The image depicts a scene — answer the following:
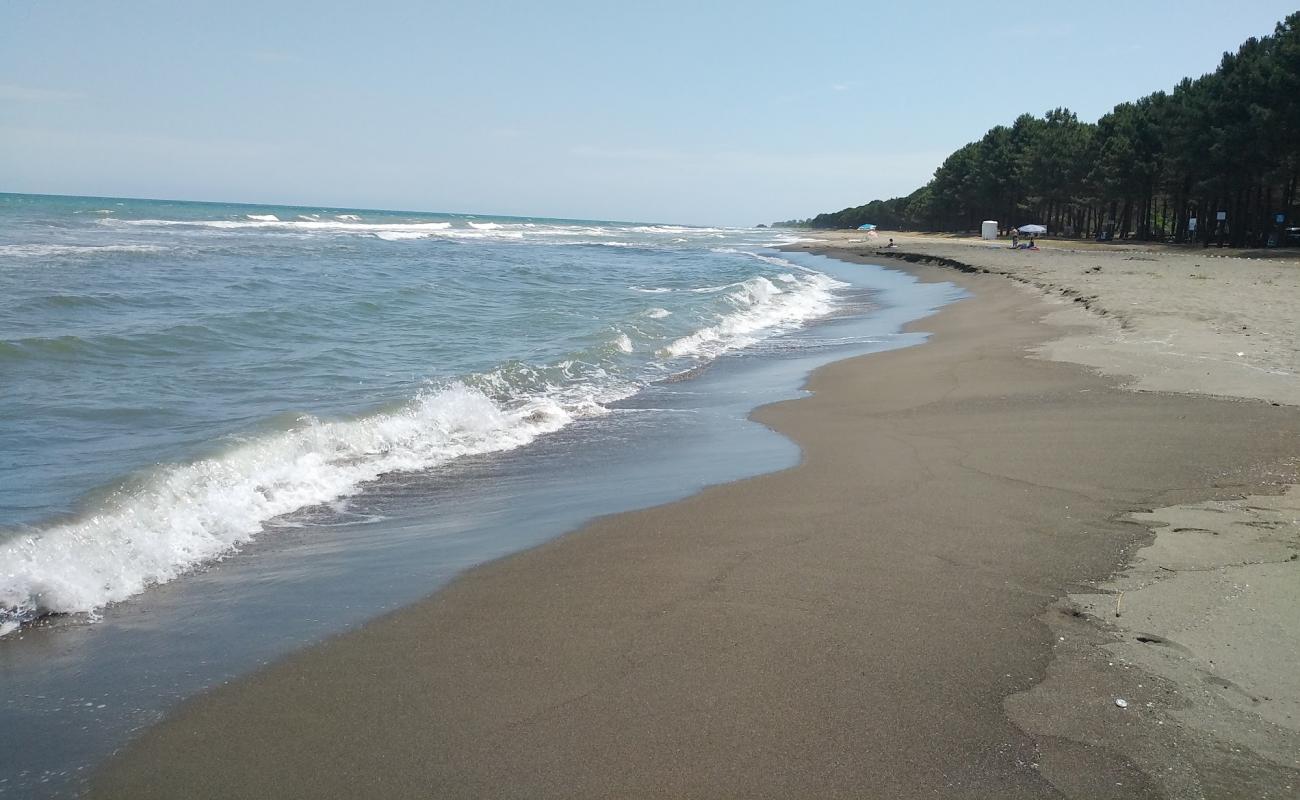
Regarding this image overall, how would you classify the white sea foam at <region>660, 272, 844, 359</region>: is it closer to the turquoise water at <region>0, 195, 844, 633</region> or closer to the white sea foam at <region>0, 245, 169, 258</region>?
the turquoise water at <region>0, 195, 844, 633</region>

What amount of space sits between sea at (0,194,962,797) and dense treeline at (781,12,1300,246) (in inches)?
1183

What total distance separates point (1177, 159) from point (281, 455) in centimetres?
4951

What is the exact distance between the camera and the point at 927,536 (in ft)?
17.1

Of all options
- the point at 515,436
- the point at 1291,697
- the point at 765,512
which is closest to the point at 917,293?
the point at 515,436

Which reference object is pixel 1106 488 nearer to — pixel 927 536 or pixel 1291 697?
pixel 927 536

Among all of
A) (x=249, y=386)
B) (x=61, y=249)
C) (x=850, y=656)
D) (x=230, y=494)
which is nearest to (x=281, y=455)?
(x=230, y=494)

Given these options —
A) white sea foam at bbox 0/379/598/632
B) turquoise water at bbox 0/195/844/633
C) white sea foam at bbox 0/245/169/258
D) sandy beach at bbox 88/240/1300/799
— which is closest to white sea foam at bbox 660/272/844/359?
turquoise water at bbox 0/195/844/633

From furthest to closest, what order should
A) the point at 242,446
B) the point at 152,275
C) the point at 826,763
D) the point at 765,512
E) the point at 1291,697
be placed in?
the point at 152,275 < the point at 242,446 < the point at 765,512 < the point at 1291,697 < the point at 826,763

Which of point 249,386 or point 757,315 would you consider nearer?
point 249,386

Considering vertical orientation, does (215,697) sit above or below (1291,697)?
below

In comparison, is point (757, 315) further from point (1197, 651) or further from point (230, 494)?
point (1197, 651)

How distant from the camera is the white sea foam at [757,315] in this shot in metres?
15.8

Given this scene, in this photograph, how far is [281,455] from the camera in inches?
286

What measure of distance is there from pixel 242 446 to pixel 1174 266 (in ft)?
96.7
